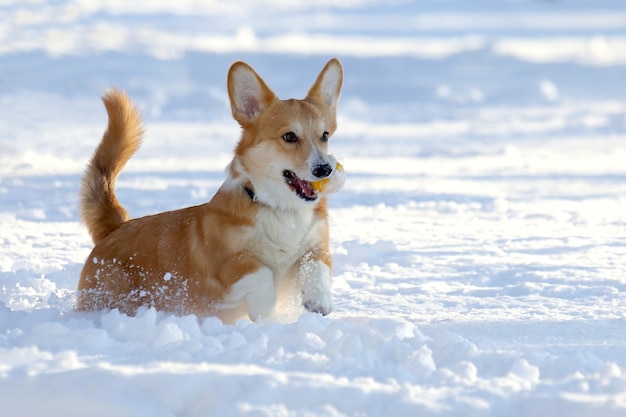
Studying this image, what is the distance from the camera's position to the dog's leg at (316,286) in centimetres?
386

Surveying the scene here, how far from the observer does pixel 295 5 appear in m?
29.4

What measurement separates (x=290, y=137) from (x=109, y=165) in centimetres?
93

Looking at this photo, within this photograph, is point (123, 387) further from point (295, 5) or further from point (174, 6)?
point (295, 5)

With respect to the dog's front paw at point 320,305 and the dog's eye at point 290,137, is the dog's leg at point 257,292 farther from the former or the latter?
the dog's eye at point 290,137

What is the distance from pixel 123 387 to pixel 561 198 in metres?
5.34

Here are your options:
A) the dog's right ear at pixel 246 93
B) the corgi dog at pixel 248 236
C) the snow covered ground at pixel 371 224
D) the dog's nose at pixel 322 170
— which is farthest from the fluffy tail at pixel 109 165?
the dog's nose at pixel 322 170

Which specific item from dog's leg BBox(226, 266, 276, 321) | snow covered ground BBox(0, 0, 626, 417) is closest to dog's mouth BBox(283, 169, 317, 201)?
dog's leg BBox(226, 266, 276, 321)

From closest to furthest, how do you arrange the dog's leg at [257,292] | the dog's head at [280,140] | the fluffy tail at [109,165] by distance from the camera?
1. the dog's leg at [257,292]
2. the dog's head at [280,140]
3. the fluffy tail at [109,165]

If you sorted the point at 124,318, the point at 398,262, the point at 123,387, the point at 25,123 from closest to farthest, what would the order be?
the point at 123,387, the point at 124,318, the point at 398,262, the point at 25,123

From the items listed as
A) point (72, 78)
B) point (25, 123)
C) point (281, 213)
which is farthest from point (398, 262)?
point (72, 78)

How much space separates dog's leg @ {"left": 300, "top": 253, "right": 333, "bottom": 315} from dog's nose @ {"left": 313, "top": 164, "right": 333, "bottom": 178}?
32cm

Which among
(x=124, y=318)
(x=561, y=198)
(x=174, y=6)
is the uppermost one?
(x=174, y=6)

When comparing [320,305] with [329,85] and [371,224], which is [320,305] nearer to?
[329,85]

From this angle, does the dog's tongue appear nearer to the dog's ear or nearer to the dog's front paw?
the dog's front paw
